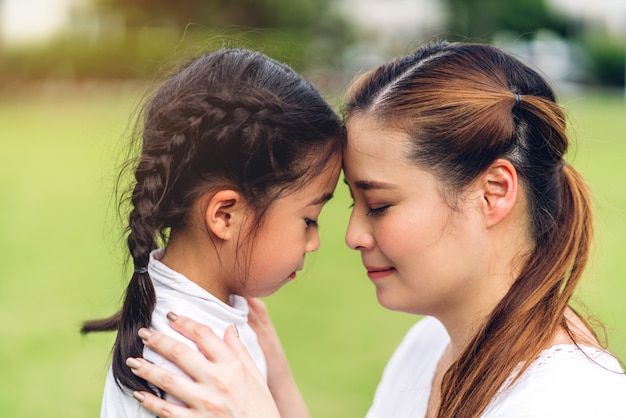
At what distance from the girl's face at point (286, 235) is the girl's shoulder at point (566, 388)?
640 mm

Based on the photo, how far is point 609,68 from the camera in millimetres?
35062

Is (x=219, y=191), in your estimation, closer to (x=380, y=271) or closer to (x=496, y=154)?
(x=380, y=271)

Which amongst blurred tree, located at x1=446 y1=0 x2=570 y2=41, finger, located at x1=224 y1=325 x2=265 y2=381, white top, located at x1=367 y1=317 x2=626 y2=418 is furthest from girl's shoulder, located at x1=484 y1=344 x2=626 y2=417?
blurred tree, located at x1=446 y1=0 x2=570 y2=41

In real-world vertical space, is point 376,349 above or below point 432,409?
below

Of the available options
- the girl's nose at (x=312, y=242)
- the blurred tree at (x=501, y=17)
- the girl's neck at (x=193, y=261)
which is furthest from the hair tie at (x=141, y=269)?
the blurred tree at (x=501, y=17)

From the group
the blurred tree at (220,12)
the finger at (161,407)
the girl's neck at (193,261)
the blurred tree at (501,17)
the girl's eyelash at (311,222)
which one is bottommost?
the blurred tree at (501,17)

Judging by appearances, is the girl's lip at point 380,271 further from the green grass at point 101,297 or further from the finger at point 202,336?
the green grass at point 101,297

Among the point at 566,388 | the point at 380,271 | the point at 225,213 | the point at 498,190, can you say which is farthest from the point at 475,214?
the point at 225,213

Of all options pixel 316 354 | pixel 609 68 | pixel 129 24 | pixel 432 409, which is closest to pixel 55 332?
pixel 316 354

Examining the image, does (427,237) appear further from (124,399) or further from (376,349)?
(376,349)

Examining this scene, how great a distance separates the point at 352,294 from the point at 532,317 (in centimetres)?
594

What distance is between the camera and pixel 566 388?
2.11 meters

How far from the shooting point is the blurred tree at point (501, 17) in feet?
141

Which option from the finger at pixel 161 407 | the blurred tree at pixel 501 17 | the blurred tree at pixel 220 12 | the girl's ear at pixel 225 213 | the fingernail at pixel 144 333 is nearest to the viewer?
the finger at pixel 161 407
